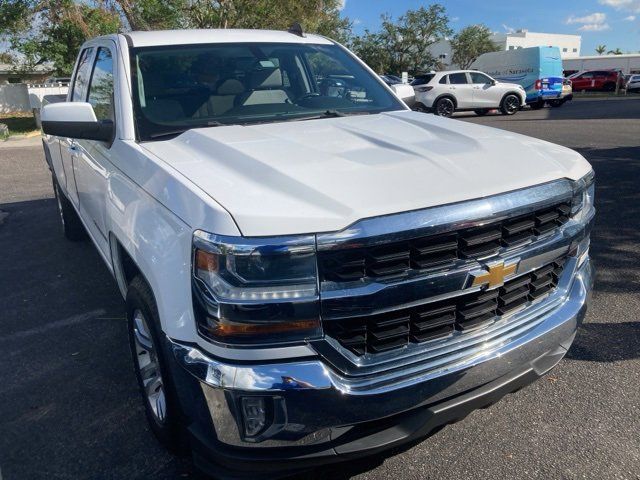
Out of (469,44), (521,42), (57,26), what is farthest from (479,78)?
(521,42)

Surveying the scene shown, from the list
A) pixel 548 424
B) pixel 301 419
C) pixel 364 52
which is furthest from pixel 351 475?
pixel 364 52

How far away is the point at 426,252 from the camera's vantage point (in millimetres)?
2037

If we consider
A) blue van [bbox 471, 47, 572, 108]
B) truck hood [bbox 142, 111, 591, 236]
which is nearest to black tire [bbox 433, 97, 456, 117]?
blue van [bbox 471, 47, 572, 108]

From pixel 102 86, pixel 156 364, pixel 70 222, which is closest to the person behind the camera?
pixel 156 364

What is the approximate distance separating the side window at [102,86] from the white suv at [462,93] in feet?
57.8

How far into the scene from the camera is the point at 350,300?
1.92 meters

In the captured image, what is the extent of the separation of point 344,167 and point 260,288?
0.66 m

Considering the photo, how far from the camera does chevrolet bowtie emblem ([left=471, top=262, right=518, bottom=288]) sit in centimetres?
215

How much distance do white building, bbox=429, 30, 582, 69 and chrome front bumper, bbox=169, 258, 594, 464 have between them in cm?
6061

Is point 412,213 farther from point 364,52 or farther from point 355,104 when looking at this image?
point 364,52

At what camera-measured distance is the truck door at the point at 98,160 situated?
3.32 metres

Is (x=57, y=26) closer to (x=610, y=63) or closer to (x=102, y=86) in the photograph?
(x=102, y=86)

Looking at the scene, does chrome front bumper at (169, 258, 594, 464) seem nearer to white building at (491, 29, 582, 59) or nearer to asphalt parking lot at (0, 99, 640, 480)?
asphalt parking lot at (0, 99, 640, 480)

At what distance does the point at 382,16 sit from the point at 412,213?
58271 mm
